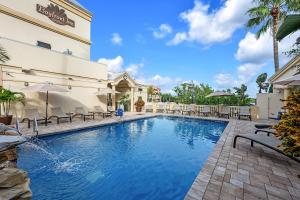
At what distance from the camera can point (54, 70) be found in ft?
43.5

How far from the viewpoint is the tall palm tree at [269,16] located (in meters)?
15.1

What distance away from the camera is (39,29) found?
15.1 meters

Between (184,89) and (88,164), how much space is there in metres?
21.4

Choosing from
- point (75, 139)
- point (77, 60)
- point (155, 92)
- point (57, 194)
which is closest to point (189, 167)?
point (57, 194)

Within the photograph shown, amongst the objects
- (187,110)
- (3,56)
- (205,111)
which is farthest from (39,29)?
(205,111)

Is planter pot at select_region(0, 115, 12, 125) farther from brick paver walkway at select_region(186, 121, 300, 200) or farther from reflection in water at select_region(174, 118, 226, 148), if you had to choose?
brick paver walkway at select_region(186, 121, 300, 200)

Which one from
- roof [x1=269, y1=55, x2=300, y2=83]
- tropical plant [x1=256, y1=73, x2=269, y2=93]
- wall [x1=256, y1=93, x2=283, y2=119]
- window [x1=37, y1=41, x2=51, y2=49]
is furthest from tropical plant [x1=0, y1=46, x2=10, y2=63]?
tropical plant [x1=256, y1=73, x2=269, y2=93]

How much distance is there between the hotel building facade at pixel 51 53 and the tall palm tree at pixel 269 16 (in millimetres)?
12591

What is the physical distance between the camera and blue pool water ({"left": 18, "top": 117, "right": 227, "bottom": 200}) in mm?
4387

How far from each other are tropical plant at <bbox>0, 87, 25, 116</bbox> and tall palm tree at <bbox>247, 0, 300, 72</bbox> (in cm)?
1768

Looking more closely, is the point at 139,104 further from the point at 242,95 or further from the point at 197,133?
the point at 242,95

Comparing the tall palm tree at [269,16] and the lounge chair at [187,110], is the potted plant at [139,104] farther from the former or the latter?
the tall palm tree at [269,16]

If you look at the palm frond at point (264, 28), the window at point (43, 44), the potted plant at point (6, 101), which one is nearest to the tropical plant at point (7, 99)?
the potted plant at point (6, 101)

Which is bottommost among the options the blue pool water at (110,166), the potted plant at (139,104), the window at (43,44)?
the blue pool water at (110,166)
